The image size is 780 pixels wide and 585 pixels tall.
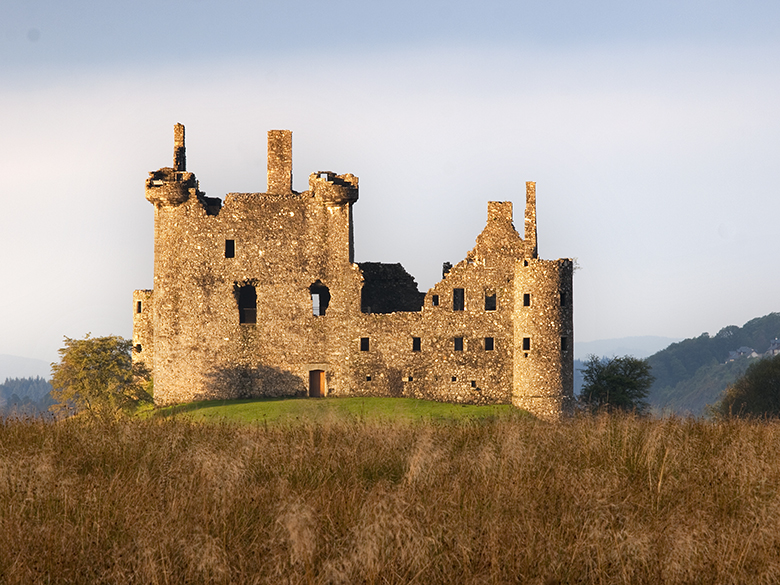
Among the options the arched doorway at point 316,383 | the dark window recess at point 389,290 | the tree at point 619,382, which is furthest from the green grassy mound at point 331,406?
the tree at point 619,382

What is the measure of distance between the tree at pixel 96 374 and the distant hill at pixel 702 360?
4309 inches

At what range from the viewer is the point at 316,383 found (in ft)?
123

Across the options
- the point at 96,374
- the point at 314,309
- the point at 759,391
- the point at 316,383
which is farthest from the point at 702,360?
the point at 96,374

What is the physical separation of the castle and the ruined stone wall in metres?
0.05

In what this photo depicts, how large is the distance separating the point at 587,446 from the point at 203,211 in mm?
27638

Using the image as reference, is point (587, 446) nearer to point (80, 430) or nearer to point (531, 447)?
point (531, 447)

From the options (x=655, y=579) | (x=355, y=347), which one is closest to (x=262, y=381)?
(x=355, y=347)

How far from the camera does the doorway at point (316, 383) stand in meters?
37.5

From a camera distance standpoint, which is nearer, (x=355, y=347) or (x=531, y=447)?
(x=531, y=447)

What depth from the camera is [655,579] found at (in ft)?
28.9

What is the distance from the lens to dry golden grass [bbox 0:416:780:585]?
8.90 meters

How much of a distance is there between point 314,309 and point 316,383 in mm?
3289

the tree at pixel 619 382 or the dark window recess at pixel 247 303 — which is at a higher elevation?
the dark window recess at pixel 247 303

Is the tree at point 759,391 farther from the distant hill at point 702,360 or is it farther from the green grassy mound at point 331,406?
the distant hill at point 702,360
